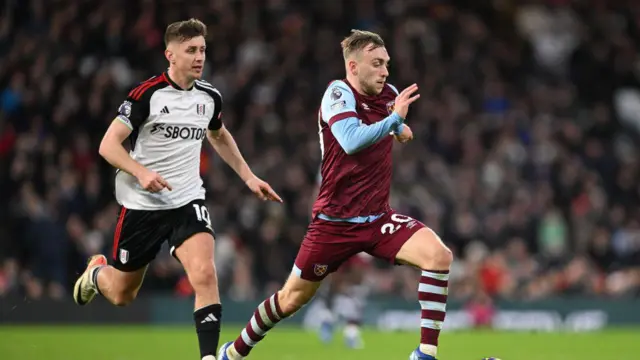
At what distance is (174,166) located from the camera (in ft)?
31.0

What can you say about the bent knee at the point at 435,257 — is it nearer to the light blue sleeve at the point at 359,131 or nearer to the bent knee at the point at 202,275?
the light blue sleeve at the point at 359,131

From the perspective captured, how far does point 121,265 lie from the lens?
980cm

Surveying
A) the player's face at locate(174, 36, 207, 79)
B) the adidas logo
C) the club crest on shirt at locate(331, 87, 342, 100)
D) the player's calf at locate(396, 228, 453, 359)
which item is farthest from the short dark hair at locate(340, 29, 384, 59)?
the adidas logo

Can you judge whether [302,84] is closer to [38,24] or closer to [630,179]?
[38,24]

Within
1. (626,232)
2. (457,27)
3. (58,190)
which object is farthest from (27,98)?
(626,232)

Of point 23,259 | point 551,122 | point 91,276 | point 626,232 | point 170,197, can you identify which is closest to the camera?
point 170,197

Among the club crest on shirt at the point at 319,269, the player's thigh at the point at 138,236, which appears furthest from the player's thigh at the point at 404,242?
the player's thigh at the point at 138,236

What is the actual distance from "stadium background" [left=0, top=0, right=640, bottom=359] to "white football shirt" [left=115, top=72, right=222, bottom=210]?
9.51 metres

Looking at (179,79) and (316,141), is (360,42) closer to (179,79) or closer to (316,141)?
(179,79)

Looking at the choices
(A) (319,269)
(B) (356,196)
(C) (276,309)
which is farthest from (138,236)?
(B) (356,196)

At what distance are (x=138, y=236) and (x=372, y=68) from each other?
2.30m

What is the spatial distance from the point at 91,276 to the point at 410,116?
41.6 ft

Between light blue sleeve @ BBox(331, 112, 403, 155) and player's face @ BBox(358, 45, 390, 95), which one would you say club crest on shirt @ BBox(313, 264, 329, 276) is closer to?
light blue sleeve @ BBox(331, 112, 403, 155)

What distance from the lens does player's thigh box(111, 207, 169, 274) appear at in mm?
9539
